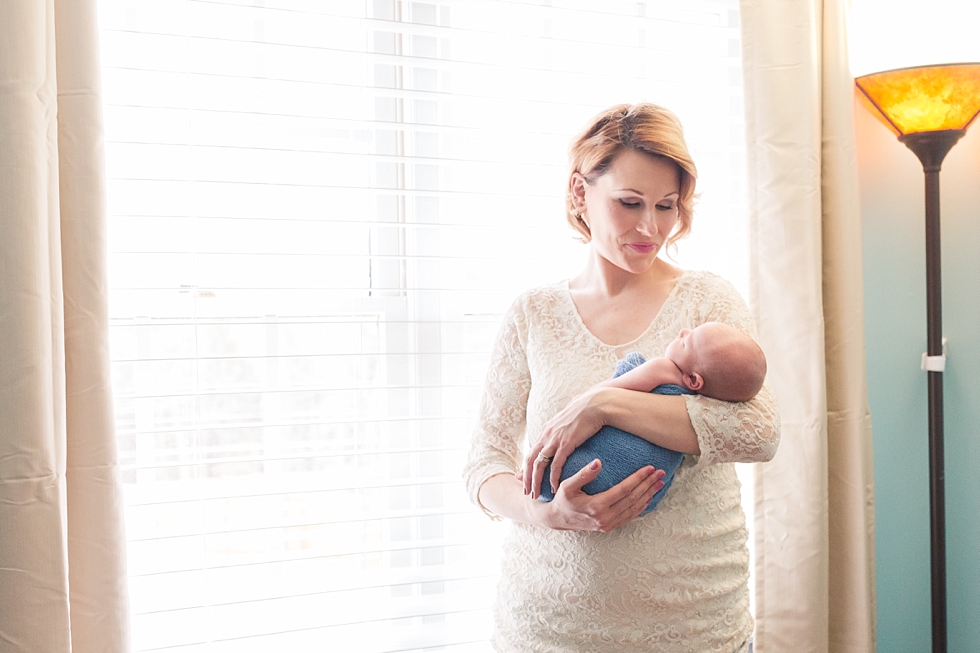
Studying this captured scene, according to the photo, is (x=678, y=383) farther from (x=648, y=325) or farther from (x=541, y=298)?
(x=541, y=298)

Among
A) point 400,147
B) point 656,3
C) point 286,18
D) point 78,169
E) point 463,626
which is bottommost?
point 463,626

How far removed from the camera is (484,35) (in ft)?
5.59

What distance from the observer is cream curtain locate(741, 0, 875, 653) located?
1680 mm

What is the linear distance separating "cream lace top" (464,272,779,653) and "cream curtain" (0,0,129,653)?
2.10 feet

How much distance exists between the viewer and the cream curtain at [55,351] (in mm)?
1140

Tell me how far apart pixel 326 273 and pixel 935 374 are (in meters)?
1.37

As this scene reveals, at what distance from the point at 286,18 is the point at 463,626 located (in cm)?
136

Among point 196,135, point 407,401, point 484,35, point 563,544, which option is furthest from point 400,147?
point 563,544

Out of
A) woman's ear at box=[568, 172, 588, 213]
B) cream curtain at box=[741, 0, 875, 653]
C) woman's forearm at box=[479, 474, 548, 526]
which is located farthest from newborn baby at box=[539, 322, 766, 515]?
cream curtain at box=[741, 0, 875, 653]

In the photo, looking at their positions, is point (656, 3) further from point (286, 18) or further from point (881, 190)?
point (286, 18)

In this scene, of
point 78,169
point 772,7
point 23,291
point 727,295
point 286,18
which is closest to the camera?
point 23,291

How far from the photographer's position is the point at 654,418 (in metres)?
1.18

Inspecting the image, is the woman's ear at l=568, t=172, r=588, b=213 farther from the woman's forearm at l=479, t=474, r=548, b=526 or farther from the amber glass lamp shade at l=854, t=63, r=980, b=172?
the amber glass lamp shade at l=854, t=63, r=980, b=172

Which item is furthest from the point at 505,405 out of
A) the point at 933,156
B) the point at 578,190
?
the point at 933,156
